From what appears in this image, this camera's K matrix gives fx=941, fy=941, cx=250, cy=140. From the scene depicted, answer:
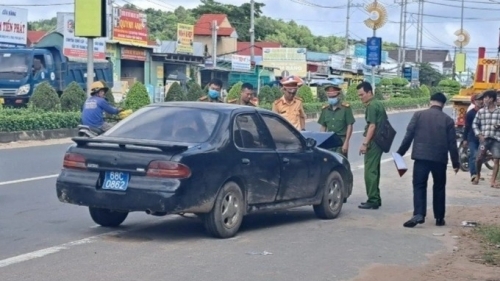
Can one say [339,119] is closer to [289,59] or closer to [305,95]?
[305,95]


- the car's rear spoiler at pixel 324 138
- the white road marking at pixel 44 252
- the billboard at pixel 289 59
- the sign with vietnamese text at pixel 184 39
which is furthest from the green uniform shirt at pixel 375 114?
the billboard at pixel 289 59

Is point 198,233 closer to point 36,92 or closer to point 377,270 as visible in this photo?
point 377,270

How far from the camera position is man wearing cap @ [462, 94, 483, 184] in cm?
1836

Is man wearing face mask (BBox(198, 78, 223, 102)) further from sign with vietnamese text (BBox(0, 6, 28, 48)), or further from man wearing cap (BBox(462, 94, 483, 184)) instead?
sign with vietnamese text (BBox(0, 6, 28, 48))

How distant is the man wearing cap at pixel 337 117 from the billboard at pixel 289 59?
Answer: 4489 centimetres

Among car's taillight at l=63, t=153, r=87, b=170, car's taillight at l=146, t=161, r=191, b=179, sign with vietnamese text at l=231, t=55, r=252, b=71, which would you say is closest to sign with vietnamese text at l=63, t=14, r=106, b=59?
sign with vietnamese text at l=231, t=55, r=252, b=71

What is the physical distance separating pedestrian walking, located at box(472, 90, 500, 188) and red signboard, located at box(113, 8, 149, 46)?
3162cm

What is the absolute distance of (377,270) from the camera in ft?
28.9

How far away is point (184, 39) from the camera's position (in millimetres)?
54531

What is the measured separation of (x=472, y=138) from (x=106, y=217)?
997cm

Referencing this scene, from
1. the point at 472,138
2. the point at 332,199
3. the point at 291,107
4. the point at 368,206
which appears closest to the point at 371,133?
the point at 368,206

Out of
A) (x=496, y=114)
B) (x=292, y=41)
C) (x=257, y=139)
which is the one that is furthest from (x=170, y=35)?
(x=257, y=139)

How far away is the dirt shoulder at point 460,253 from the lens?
8.66m

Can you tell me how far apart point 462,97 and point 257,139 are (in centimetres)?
1271
